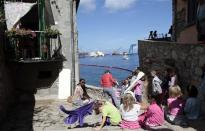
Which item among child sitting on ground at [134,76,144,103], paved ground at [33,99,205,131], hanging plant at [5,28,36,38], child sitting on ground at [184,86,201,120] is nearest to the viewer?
paved ground at [33,99,205,131]

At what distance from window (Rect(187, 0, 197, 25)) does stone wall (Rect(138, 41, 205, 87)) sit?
2.02m

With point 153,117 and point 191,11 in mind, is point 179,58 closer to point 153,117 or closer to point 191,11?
point 153,117

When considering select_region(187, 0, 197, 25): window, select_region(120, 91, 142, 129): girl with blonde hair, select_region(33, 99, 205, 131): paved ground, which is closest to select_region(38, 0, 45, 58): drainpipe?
select_region(33, 99, 205, 131): paved ground

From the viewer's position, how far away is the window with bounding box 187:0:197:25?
653 inches

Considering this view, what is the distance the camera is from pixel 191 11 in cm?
1705

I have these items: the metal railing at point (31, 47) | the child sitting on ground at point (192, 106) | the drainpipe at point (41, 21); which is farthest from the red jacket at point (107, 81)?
the drainpipe at point (41, 21)

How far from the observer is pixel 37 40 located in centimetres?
1630

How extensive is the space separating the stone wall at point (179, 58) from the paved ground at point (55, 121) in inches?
84.3

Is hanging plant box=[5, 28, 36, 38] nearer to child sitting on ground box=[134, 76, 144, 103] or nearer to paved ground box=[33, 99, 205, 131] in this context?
paved ground box=[33, 99, 205, 131]

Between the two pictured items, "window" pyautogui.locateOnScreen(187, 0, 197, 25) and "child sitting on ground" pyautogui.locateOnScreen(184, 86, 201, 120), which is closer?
"child sitting on ground" pyautogui.locateOnScreen(184, 86, 201, 120)

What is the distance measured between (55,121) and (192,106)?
4.84m

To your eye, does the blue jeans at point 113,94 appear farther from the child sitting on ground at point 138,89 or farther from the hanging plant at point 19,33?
the hanging plant at point 19,33

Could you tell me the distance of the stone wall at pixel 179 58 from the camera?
11.4 m

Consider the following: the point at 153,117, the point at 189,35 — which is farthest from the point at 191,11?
the point at 153,117
